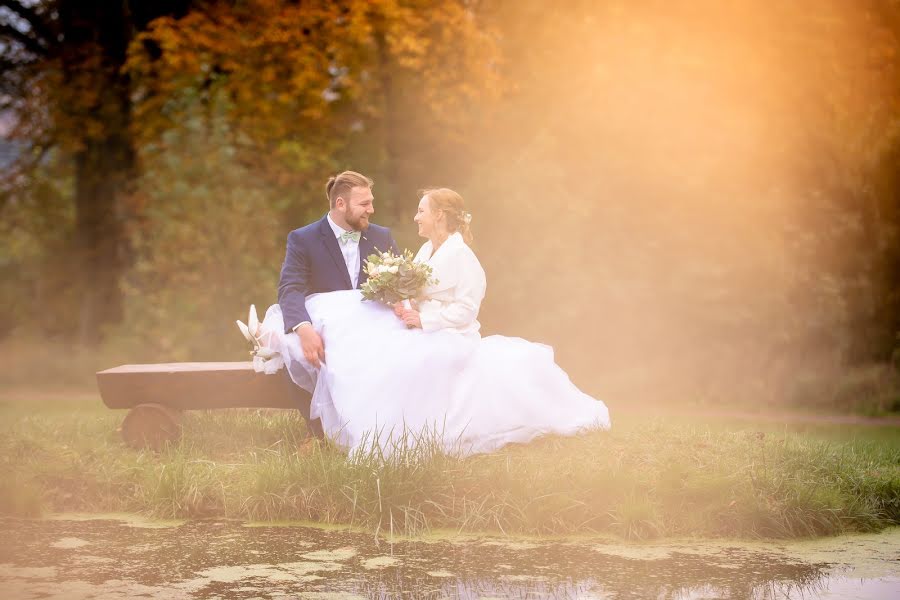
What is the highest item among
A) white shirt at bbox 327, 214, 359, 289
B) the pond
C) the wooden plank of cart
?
white shirt at bbox 327, 214, 359, 289

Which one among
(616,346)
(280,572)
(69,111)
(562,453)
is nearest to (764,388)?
(616,346)

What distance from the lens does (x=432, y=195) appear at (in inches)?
302

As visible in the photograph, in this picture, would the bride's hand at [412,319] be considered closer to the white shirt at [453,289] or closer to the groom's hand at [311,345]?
the white shirt at [453,289]

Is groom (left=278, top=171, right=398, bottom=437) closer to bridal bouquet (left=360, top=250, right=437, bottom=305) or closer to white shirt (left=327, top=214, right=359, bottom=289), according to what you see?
white shirt (left=327, top=214, right=359, bottom=289)

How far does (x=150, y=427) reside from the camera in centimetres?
824

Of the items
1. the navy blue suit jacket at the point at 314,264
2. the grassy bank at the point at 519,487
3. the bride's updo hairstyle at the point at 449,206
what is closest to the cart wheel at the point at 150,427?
the grassy bank at the point at 519,487

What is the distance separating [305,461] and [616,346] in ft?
24.8

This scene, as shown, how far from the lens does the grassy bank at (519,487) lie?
20.5 feet

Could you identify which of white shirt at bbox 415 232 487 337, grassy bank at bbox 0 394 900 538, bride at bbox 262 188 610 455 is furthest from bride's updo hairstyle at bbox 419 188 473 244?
grassy bank at bbox 0 394 900 538

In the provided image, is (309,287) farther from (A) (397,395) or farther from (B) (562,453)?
(B) (562,453)

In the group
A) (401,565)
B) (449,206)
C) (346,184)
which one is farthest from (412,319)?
(401,565)

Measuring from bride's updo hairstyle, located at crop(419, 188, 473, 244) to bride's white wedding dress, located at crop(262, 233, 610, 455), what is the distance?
8 cm

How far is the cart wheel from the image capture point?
27.0ft

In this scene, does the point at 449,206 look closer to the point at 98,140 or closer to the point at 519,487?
the point at 519,487
